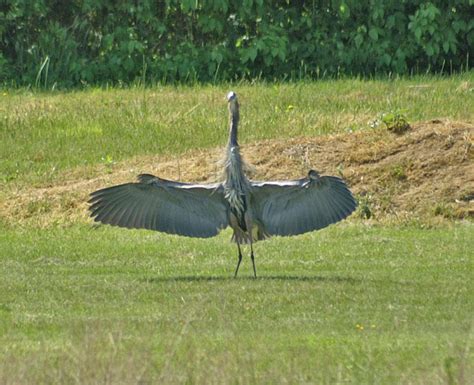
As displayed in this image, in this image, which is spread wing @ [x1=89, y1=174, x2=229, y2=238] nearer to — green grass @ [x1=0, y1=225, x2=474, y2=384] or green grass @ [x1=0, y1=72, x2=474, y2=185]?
green grass @ [x1=0, y1=225, x2=474, y2=384]

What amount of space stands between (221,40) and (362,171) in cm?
749

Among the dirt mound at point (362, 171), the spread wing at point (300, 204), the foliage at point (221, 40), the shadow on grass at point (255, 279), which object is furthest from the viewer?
the foliage at point (221, 40)

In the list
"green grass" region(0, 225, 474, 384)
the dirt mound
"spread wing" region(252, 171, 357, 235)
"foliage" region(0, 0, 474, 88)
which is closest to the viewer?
"green grass" region(0, 225, 474, 384)

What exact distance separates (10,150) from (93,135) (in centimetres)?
114

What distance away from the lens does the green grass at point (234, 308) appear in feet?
25.8

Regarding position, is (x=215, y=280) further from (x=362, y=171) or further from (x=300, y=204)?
(x=362, y=171)

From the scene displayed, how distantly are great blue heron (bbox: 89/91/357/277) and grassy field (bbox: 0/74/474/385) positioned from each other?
0.43 m

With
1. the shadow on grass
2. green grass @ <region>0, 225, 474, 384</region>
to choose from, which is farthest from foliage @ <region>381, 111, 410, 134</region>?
the shadow on grass

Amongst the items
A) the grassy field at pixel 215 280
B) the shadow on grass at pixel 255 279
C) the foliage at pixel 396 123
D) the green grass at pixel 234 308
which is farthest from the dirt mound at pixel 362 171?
the shadow on grass at pixel 255 279

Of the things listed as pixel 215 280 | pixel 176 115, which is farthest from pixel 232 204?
pixel 176 115

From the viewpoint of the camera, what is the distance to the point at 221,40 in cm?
2308

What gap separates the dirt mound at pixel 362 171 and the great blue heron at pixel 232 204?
2.85 meters

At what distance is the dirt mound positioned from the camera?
50.8 ft

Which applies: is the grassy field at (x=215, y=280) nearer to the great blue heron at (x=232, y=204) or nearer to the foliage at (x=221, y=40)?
the great blue heron at (x=232, y=204)
